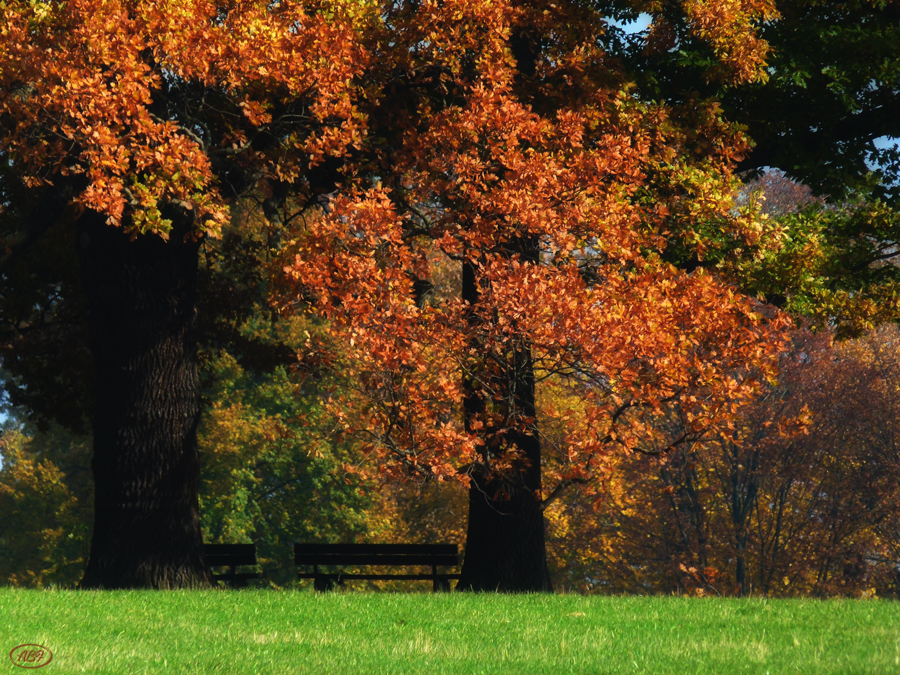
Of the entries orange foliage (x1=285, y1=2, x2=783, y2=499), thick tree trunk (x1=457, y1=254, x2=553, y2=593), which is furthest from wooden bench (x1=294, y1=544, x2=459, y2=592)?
orange foliage (x1=285, y1=2, x2=783, y2=499)

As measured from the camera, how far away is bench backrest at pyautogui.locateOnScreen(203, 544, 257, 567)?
1562cm

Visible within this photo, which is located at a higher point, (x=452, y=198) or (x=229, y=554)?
(x=452, y=198)

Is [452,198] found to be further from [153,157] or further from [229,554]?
[229,554]

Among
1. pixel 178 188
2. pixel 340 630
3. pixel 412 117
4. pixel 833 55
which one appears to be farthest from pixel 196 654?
pixel 833 55

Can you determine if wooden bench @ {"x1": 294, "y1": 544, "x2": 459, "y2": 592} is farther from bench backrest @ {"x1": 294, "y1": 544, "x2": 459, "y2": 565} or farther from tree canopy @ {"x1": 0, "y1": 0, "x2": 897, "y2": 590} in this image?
tree canopy @ {"x1": 0, "y1": 0, "x2": 897, "y2": 590}

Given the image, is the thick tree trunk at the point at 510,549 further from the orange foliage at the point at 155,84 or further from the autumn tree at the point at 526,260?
the orange foliage at the point at 155,84

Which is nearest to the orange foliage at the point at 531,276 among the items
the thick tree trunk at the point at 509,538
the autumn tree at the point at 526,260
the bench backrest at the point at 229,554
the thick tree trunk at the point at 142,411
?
the autumn tree at the point at 526,260

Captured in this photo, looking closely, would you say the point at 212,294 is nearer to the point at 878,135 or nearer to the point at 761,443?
the point at 878,135

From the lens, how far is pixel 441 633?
8570 mm

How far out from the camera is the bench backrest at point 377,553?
15.4 m

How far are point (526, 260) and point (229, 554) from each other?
7242mm

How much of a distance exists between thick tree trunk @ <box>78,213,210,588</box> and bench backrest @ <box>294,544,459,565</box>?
257 centimetres

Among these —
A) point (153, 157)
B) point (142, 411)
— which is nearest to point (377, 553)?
point (142, 411)

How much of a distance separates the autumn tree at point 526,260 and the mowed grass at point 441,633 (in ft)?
5.28
